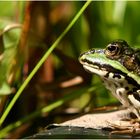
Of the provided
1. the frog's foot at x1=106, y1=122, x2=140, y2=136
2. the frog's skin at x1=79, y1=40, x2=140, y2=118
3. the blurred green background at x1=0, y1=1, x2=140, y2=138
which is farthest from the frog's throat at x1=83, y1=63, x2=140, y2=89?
the blurred green background at x1=0, y1=1, x2=140, y2=138

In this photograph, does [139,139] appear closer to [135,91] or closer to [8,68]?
[135,91]

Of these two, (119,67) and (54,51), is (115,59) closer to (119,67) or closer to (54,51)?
(119,67)

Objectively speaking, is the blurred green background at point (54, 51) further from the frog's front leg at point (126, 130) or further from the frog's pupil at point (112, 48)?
the frog's front leg at point (126, 130)

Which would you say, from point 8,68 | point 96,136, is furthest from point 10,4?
point 96,136

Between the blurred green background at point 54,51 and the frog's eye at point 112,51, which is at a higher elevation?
the frog's eye at point 112,51

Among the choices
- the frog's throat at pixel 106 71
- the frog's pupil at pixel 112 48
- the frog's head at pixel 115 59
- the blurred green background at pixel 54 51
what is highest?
the frog's pupil at pixel 112 48

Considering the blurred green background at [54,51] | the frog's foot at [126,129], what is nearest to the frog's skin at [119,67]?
the frog's foot at [126,129]
